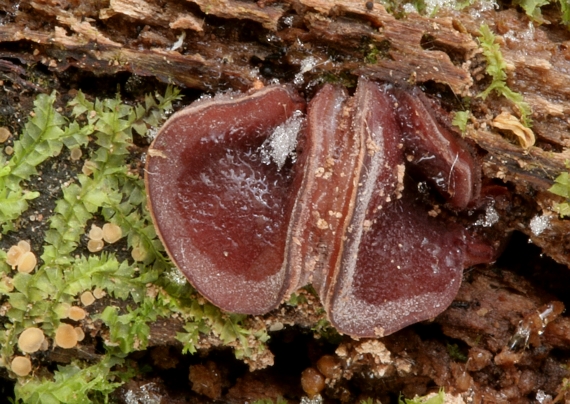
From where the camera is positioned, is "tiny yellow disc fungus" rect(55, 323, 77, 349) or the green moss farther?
"tiny yellow disc fungus" rect(55, 323, 77, 349)

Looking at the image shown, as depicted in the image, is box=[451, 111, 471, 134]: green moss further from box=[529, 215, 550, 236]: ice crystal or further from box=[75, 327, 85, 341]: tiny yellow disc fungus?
box=[75, 327, 85, 341]: tiny yellow disc fungus

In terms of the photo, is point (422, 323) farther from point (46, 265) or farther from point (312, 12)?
point (46, 265)

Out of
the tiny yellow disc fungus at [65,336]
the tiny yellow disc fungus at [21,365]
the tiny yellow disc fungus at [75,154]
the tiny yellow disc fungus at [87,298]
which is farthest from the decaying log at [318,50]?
the tiny yellow disc fungus at [21,365]

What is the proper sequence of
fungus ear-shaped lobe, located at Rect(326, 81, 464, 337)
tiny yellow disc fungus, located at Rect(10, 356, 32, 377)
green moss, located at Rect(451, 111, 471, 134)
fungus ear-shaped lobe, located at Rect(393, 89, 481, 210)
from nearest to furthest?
fungus ear-shaped lobe, located at Rect(326, 81, 464, 337), fungus ear-shaped lobe, located at Rect(393, 89, 481, 210), green moss, located at Rect(451, 111, 471, 134), tiny yellow disc fungus, located at Rect(10, 356, 32, 377)

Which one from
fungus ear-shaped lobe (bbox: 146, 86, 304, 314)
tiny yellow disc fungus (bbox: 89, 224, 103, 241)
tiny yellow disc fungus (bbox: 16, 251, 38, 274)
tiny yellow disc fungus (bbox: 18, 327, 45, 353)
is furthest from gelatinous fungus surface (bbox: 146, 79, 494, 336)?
tiny yellow disc fungus (bbox: 18, 327, 45, 353)

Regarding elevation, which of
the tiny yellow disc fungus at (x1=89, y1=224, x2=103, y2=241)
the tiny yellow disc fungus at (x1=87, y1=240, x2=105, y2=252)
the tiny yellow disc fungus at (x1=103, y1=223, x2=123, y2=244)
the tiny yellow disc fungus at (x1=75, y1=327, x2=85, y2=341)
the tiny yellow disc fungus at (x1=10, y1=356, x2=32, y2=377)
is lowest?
the tiny yellow disc fungus at (x1=10, y1=356, x2=32, y2=377)

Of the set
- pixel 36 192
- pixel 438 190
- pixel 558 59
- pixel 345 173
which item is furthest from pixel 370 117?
pixel 36 192

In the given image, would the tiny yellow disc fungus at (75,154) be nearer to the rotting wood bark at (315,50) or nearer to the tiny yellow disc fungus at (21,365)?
the rotting wood bark at (315,50)

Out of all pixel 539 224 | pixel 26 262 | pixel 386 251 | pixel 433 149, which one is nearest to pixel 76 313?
pixel 26 262
